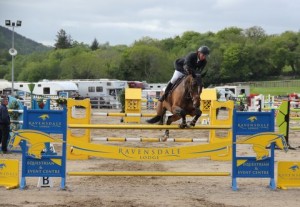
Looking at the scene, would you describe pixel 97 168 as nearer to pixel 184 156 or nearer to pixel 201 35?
pixel 184 156

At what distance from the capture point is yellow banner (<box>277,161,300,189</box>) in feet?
30.7

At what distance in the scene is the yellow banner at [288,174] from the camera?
9.37 meters

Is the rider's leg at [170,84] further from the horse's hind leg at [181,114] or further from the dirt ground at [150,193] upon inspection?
the dirt ground at [150,193]

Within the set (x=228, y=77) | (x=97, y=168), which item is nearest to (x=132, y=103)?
(x=97, y=168)

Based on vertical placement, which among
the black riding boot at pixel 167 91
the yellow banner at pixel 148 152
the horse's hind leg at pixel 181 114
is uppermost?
the black riding boot at pixel 167 91

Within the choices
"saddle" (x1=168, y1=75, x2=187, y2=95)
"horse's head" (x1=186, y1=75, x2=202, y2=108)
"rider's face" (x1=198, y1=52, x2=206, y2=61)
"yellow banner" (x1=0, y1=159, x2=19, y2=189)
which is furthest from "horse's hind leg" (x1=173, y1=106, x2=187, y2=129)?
"yellow banner" (x1=0, y1=159, x2=19, y2=189)

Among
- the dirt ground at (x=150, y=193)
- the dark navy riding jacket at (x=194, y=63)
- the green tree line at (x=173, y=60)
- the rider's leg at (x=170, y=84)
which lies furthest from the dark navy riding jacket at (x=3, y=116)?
the green tree line at (x=173, y=60)

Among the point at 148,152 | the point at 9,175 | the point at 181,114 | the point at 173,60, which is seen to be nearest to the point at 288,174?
the point at 181,114

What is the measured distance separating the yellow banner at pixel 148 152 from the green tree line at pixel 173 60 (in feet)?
224

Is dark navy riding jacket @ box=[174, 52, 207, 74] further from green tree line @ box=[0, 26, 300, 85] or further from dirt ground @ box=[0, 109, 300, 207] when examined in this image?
green tree line @ box=[0, 26, 300, 85]

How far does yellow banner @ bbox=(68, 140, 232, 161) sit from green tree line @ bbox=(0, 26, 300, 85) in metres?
68.4

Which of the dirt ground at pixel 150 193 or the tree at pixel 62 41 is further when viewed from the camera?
the tree at pixel 62 41

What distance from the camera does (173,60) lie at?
86312 mm

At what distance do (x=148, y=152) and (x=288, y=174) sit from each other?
2589mm
